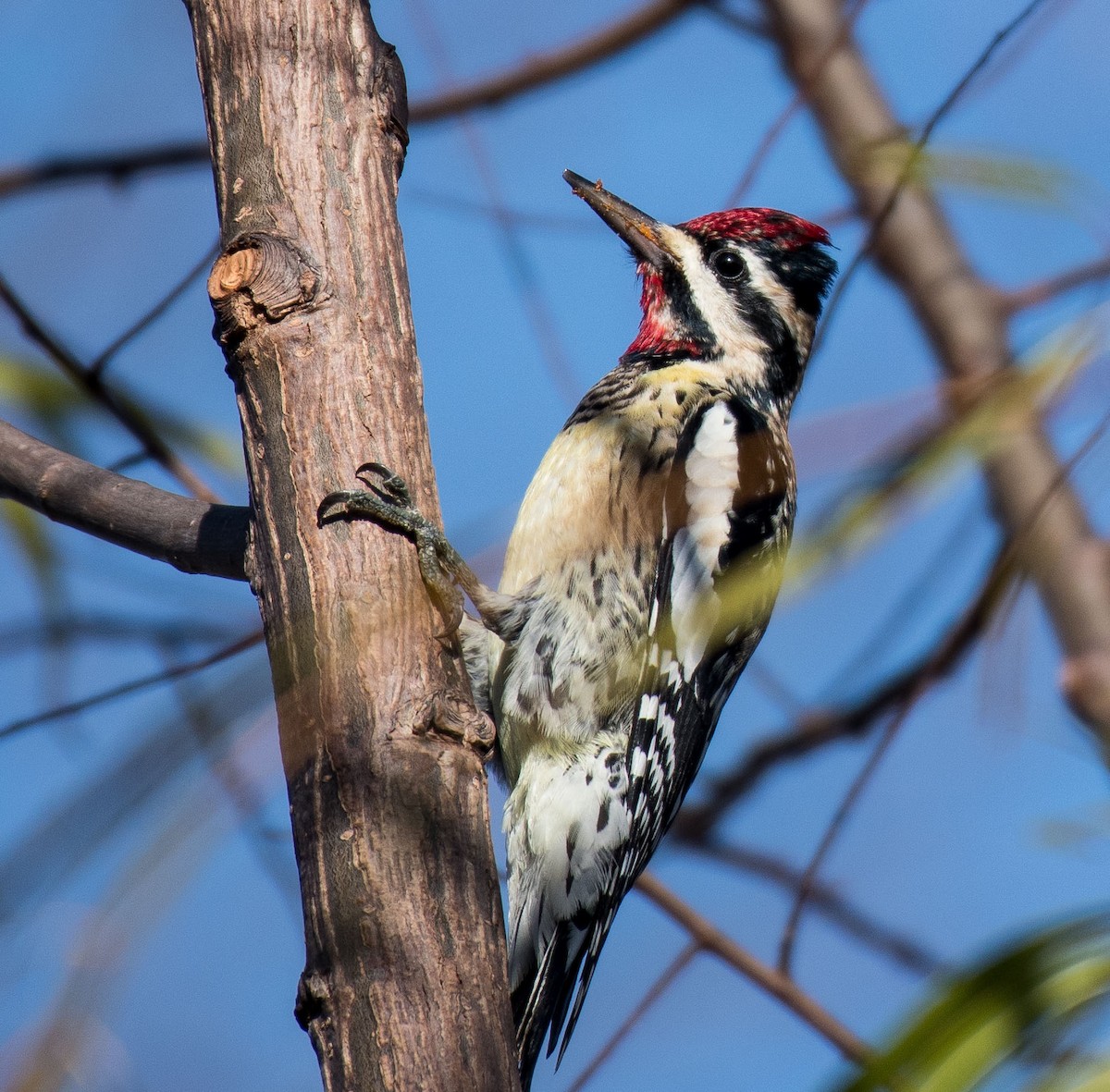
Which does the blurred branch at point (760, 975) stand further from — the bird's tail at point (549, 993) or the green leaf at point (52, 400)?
the green leaf at point (52, 400)

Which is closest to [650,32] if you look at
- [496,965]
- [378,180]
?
[378,180]

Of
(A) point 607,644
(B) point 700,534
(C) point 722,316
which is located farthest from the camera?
(C) point 722,316

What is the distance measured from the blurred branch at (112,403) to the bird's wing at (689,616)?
87cm

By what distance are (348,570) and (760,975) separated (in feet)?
3.32

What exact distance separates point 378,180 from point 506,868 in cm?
131

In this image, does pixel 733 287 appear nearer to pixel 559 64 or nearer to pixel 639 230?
pixel 639 230

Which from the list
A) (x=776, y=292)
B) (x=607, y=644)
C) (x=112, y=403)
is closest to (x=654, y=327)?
(x=776, y=292)

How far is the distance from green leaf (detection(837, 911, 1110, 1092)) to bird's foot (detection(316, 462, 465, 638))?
915 mm

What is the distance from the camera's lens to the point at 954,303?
2.58m

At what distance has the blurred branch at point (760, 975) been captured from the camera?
6.85 feet

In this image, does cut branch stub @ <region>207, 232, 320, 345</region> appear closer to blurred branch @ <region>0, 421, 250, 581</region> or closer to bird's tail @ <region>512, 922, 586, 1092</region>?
blurred branch @ <region>0, 421, 250, 581</region>

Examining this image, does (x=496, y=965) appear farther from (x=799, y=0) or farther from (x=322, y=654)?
(x=799, y=0)

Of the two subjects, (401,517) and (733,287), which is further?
(733,287)

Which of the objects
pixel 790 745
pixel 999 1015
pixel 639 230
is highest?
pixel 639 230
